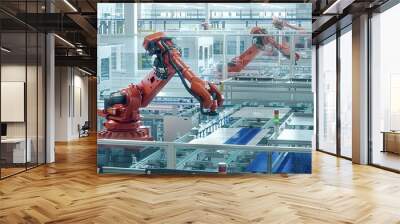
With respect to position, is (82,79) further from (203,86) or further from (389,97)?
(389,97)

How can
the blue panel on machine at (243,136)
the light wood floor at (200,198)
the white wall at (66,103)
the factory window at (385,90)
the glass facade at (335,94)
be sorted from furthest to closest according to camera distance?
the white wall at (66,103) → the glass facade at (335,94) → the factory window at (385,90) → the blue panel on machine at (243,136) → the light wood floor at (200,198)

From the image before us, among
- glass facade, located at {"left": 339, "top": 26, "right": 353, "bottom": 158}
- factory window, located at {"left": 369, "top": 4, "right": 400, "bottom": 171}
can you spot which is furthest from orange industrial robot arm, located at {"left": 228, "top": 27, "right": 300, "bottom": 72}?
glass facade, located at {"left": 339, "top": 26, "right": 353, "bottom": 158}

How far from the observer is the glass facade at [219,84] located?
6641 millimetres

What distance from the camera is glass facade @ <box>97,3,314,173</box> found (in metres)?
6.64

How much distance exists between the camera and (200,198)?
4941 millimetres

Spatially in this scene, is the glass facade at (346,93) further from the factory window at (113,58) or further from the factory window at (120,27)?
the factory window at (113,58)

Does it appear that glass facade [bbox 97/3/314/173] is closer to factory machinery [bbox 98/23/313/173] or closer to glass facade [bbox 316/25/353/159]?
factory machinery [bbox 98/23/313/173]

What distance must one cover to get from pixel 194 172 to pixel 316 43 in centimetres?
642

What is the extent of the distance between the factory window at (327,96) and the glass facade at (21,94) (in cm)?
711

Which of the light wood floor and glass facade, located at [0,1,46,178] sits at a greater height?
glass facade, located at [0,1,46,178]

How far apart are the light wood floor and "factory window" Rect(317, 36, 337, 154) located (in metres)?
3.42

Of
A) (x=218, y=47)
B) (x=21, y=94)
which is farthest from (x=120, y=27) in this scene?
(x=21, y=94)

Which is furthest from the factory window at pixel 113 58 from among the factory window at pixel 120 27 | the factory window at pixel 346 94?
the factory window at pixel 346 94

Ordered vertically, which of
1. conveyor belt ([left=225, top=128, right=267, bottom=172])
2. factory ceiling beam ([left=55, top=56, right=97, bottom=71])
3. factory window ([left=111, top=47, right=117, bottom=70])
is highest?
factory ceiling beam ([left=55, top=56, right=97, bottom=71])
